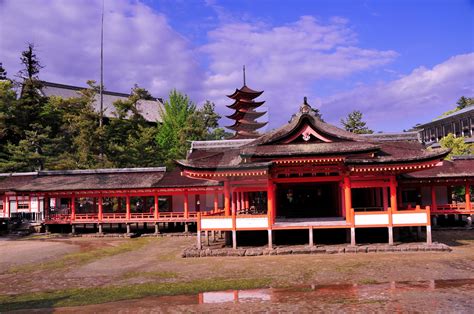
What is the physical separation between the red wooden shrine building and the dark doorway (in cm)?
7

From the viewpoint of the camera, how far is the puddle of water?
12562 mm

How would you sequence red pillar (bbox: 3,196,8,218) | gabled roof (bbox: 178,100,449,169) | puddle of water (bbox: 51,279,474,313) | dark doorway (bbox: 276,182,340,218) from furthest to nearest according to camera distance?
1. red pillar (bbox: 3,196,8,218)
2. dark doorway (bbox: 276,182,340,218)
3. gabled roof (bbox: 178,100,449,169)
4. puddle of water (bbox: 51,279,474,313)

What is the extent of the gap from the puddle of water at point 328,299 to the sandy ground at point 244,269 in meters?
0.20

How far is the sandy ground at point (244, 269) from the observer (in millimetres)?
16594

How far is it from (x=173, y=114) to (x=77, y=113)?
53.5ft

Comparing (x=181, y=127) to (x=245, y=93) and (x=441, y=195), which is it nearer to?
(x=245, y=93)

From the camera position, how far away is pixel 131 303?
13945 mm

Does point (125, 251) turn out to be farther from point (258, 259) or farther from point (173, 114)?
point (173, 114)

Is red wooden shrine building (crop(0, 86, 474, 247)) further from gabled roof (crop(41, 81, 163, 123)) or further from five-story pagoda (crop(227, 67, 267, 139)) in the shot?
gabled roof (crop(41, 81, 163, 123))

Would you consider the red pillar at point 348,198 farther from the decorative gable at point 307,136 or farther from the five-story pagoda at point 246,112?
the five-story pagoda at point 246,112

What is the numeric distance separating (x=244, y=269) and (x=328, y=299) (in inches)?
241

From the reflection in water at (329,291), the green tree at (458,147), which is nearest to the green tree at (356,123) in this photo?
the green tree at (458,147)

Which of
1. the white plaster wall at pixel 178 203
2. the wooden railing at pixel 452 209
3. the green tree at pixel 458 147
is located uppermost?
the green tree at pixel 458 147

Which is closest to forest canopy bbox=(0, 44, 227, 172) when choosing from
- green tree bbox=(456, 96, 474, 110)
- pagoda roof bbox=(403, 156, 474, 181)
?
pagoda roof bbox=(403, 156, 474, 181)
